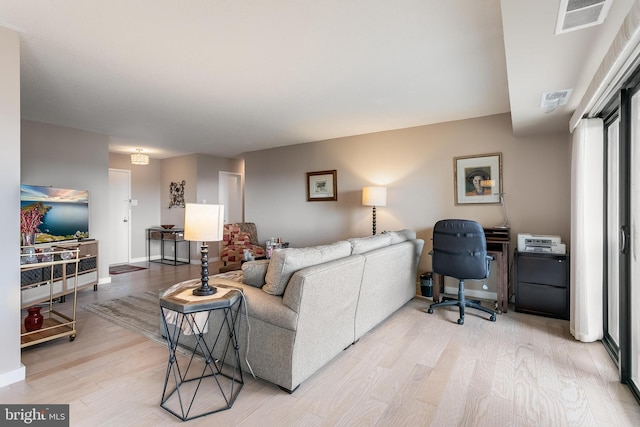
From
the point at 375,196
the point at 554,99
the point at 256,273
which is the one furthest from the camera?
the point at 375,196

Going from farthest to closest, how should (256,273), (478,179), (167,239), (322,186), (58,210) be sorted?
(167,239)
(322,186)
(58,210)
(478,179)
(256,273)

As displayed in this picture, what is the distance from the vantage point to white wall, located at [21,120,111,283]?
4.21 m

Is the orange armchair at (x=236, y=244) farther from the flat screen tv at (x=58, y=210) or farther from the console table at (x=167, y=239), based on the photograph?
the flat screen tv at (x=58, y=210)

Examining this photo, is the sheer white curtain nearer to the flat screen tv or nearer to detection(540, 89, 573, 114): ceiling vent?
detection(540, 89, 573, 114): ceiling vent

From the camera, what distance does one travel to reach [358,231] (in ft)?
16.9

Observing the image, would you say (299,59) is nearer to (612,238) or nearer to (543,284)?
(612,238)

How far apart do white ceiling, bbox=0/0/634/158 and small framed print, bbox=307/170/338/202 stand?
1316mm

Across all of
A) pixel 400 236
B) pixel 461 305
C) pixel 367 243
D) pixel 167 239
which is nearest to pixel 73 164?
pixel 167 239

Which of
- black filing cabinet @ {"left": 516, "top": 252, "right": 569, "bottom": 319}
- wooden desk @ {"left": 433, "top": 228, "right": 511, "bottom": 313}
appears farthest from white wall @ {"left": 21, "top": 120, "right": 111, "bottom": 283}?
black filing cabinet @ {"left": 516, "top": 252, "right": 569, "bottom": 319}

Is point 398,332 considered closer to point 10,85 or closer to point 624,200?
point 624,200

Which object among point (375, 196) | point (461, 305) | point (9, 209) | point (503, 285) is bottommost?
point (461, 305)

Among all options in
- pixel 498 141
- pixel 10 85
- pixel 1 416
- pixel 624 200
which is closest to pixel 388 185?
pixel 498 141

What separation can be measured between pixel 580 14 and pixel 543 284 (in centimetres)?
275

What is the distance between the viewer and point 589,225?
2.64m
